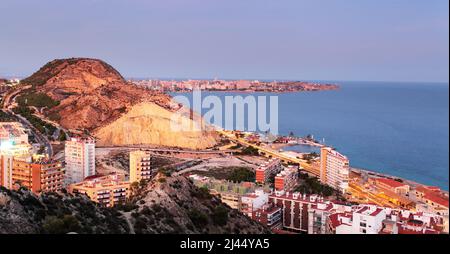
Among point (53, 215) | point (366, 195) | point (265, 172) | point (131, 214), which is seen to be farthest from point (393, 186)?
point (53, 215)

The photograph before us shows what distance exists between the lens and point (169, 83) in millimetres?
31703

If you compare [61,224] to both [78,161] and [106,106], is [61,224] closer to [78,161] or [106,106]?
[78,161]

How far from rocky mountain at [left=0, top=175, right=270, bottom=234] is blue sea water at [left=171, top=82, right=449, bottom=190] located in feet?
27.7

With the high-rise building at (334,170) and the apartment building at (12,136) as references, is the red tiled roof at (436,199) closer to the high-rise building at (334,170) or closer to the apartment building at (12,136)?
the high-rise building at (334,170)

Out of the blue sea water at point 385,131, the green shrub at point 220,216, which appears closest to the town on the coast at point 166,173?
the green shrub at point 220,216

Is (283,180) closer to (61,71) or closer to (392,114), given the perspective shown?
(61,71)

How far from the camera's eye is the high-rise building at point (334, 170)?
346 inches

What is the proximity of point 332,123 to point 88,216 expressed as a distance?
19.8 metres

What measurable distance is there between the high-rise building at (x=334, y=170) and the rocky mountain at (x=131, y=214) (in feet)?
14.8

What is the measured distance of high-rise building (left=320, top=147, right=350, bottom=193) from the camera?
880cm

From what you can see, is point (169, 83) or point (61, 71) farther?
point (169, 83)
